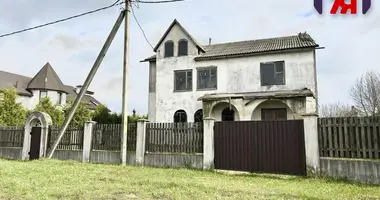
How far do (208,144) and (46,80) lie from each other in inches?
1345

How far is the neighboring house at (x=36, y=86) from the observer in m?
36.9

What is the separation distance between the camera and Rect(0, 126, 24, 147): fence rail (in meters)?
16.0

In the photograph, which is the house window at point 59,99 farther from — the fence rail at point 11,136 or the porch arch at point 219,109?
the porch arch at point 219,109

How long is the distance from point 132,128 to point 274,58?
37.3 feet

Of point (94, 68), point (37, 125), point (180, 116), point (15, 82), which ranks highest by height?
point (15, 82)

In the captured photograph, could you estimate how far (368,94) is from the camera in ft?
88.6

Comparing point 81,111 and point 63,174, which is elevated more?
point 81,111

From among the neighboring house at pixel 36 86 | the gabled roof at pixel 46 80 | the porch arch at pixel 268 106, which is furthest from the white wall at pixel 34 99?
the porch arch at pixel 268 106

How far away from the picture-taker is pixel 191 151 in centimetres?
1202

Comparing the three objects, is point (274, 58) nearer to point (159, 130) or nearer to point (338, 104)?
point (159, 130)

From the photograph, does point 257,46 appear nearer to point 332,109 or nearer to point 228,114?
point 228,114

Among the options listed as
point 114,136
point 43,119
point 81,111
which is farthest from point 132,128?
point 81,111

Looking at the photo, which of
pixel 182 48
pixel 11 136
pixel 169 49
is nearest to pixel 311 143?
pixel 182 48

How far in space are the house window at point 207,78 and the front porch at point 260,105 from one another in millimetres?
1188
